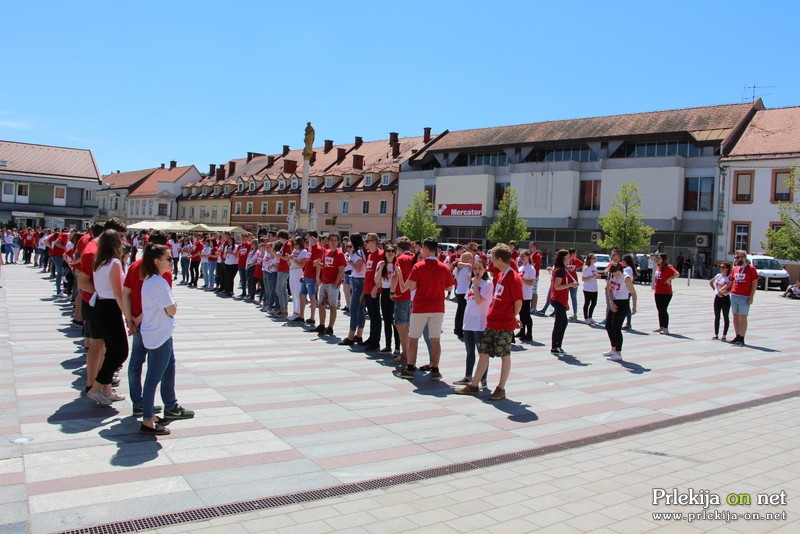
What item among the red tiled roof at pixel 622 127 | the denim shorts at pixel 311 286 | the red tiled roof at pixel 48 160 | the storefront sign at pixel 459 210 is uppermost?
the red tiled roof at pixel 622 127

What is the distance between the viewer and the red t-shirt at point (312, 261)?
12.6 meters

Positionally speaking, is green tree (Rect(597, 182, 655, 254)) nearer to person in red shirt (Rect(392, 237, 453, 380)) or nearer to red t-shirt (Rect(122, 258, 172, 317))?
person in red shirt (Rect(392, 237, 453, 380))

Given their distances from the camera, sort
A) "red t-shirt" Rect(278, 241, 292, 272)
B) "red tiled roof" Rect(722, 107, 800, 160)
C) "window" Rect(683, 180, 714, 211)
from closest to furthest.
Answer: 1. "red t-shirt" Rect(278, 241, 292, 272)
2. "red tiled roof" Rect(722, 107, 800, 160)
3. "window" Rect(683, 180, 714, 211)

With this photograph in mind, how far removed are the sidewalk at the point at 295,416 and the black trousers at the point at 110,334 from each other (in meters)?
0.40

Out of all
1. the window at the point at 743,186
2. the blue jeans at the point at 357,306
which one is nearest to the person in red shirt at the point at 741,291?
the blue jeans at the point at 357,306

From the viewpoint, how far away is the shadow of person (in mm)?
5191

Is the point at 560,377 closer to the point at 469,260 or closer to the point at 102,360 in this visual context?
the point at 469,260

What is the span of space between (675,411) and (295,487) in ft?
15.8

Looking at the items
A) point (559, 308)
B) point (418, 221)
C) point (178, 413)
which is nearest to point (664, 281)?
point (559, 308)

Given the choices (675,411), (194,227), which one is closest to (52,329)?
(675,411)

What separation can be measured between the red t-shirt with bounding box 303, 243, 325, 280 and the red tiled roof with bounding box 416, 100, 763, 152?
4018cm

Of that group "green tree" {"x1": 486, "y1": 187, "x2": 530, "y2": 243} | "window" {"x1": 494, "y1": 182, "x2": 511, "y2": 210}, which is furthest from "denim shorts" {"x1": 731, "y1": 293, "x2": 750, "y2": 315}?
"window" {"x1": 494, "y1": 182, "x2": 511, "y2": 210}

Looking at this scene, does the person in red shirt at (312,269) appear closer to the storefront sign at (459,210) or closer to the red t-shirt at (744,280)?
the red t-shirt at (744,280)

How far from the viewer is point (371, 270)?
420 inches
